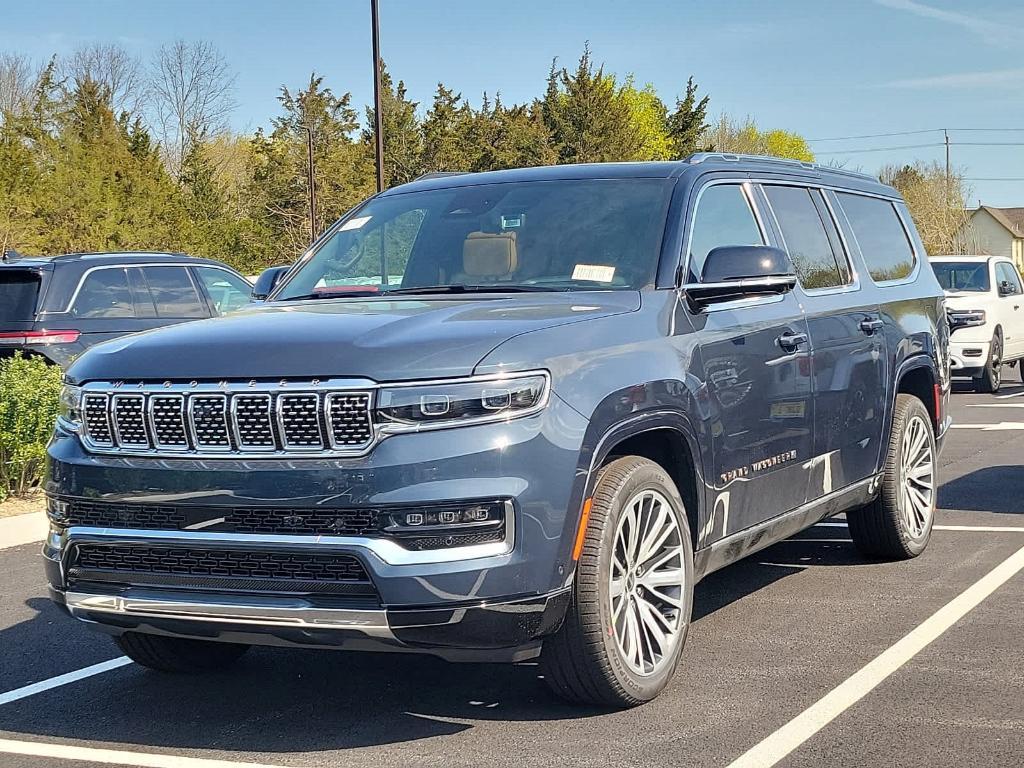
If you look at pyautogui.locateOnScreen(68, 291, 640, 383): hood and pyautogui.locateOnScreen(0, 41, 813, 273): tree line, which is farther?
pyautogui.locateOnScreen(0, 41, 813, 273): tree line

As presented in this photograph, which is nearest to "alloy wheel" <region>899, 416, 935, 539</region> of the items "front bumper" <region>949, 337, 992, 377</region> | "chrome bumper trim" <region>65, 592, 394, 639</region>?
"chrome bumper trim" <region>65, 592, 394, 639</region>

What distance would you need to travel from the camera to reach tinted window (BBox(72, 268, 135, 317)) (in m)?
12.5

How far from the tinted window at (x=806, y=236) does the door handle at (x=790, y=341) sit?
416mm

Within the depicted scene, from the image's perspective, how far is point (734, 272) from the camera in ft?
17.5

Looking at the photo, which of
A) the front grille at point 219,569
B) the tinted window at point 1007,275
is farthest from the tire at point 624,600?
the tinted window at point 1007,275

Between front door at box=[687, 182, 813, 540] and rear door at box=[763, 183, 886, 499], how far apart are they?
169mm

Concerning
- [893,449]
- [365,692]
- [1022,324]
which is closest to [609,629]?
[365,692]

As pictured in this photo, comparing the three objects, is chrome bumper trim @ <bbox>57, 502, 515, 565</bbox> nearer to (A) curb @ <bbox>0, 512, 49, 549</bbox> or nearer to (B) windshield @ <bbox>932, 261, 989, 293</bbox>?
(A) curb @ <bbox>0, 512, 49, 549</bbox>

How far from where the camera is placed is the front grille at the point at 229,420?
4203 millimetres

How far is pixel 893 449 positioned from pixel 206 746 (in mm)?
4042

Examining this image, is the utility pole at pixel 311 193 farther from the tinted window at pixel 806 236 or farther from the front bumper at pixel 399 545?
the front bumper at pixel 399 545

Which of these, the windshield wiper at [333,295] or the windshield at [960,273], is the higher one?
the windshield at [960,273]

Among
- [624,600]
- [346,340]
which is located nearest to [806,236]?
[624,600]

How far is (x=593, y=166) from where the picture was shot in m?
6.16
